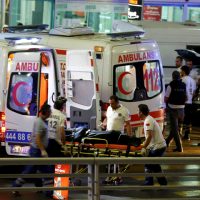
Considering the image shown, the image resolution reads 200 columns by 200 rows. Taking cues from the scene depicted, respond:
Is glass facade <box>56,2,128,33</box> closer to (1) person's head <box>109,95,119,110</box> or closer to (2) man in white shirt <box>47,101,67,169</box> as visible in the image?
(1) person's head <box>109,95,119,110</box>

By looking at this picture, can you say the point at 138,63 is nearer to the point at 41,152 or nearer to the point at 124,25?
the point at 41,152

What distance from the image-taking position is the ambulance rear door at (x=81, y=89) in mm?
9750

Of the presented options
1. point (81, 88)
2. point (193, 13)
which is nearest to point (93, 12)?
point (193, 13)

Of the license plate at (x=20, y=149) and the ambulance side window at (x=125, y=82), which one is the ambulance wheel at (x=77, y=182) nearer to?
the license plate at (x=20, y=149)

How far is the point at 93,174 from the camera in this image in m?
5.14

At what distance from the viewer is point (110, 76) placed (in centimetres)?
992

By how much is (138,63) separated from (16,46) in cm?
286

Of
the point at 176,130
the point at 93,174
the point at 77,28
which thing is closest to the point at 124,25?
the point at 77,28

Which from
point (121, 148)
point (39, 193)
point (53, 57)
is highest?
point (53, 57)

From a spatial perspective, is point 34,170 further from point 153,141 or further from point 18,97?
point 153,141

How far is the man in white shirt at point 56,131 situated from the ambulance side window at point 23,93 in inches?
32.7

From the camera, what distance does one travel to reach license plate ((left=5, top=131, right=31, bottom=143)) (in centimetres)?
849

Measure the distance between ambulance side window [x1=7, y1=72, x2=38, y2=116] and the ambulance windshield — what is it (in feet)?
6.99

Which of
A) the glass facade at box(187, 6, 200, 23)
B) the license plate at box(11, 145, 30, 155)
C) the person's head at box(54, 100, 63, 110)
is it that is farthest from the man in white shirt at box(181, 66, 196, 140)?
the glass facade at box(187, 6, 200, 23)
